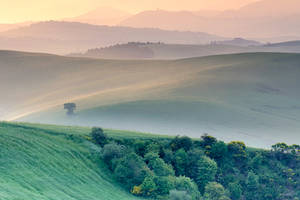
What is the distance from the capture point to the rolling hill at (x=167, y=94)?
288 feet

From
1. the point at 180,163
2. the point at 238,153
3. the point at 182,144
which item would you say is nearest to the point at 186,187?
the point at 180,163

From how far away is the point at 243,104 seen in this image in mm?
100938

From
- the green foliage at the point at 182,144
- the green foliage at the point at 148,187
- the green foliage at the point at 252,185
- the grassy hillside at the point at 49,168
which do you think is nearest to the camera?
the grassy hillside at the point at 49,168

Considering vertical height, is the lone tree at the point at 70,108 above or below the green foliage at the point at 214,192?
above

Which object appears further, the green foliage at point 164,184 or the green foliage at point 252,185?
the green foliage at point 252,185

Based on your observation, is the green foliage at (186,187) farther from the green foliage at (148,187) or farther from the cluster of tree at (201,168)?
the green foliage at (148,187)

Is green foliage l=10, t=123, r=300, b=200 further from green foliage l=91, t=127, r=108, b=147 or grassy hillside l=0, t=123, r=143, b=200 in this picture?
green foliage l=91, t=127, r=108, b=147

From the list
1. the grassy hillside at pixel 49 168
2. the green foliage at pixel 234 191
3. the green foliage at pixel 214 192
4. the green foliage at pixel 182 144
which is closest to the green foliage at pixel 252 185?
the green foliage at pixel 234 191

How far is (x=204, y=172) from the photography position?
156 feet

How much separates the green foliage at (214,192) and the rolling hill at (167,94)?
33.3 meters

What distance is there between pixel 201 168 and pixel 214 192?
408 centimetres

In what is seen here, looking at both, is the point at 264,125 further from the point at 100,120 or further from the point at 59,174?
the point at 59,174

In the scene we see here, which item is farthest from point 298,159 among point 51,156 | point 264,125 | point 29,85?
point 29,85

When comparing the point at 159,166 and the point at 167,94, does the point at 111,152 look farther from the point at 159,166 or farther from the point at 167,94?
the point at 167,94
